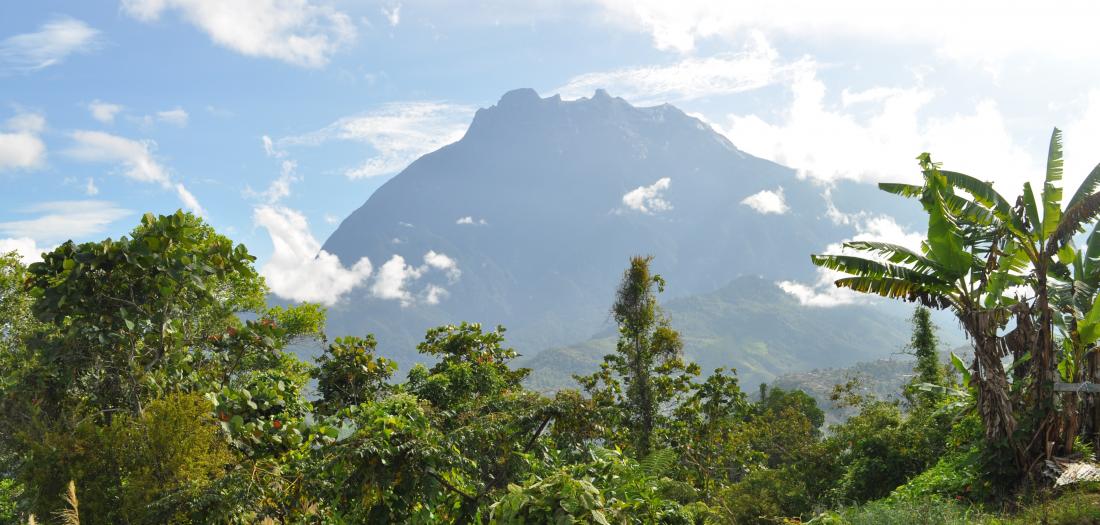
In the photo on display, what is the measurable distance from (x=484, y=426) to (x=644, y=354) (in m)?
9.18

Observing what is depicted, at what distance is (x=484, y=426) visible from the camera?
6879mm

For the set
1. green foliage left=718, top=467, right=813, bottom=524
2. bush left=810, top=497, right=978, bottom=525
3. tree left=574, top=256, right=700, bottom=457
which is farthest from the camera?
tree left=574, top=256, right=700, bottom=457

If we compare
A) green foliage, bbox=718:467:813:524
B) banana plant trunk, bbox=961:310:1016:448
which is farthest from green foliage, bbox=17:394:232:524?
banana plant trunk, bbox=961:310:1016:448

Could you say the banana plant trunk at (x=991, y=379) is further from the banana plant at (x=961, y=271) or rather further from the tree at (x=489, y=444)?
the tree at (x=489, y=444)

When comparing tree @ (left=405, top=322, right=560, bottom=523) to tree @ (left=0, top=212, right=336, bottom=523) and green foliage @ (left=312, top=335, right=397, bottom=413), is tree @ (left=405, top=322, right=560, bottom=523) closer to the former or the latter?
tree @ (left=0, top=212, right=336, bottom=523)

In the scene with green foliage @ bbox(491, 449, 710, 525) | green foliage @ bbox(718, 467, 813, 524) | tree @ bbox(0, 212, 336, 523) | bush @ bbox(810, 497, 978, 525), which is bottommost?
green foliage @ bbox(718, 467, 813, 524)

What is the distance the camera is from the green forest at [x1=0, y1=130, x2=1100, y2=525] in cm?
615

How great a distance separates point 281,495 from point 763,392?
46.1 m

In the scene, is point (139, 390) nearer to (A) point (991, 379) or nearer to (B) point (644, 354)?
(B) point (644, 354)

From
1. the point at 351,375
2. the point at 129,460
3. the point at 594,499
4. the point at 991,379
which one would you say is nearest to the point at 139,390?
the point at 129,460

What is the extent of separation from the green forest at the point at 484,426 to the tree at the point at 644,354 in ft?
9.13

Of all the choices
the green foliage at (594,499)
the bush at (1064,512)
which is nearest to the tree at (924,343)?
the bush at (1064,512)

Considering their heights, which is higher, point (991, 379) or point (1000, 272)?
point (1000, 272)

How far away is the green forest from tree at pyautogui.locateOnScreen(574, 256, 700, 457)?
278 centimetres
